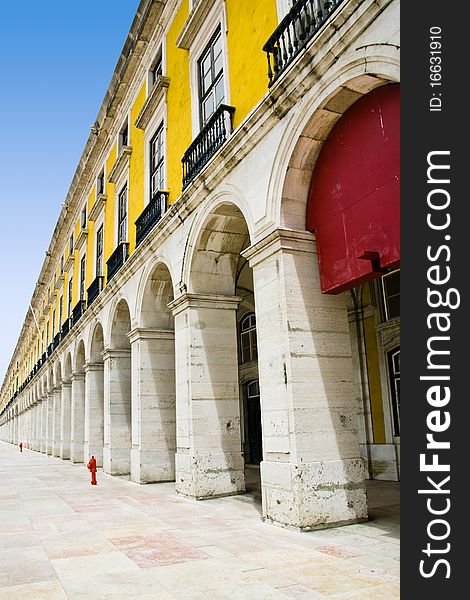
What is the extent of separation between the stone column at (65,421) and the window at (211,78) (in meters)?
18.5

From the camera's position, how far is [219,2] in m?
10.4

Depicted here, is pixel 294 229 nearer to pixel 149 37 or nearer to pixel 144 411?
pixel 144 411

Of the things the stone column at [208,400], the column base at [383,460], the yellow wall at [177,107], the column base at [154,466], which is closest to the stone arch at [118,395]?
the column base at [154,466]

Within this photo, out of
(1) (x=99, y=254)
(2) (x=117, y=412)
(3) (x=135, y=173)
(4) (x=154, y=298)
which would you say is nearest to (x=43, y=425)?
(1) (x=99, y=254)

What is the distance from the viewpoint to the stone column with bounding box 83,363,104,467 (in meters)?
19.9

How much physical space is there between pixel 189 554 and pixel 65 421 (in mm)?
22063

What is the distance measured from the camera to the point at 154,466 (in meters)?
13.5

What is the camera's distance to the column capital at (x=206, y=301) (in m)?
10.8

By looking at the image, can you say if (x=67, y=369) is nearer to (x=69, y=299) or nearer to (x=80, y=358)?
(x=80, y=358)

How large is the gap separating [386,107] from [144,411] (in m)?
9.59

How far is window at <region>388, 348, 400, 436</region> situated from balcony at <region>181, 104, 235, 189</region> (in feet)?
20.6

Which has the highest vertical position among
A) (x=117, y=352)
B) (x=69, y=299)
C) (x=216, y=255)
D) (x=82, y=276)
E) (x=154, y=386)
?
(x=82, y=276)

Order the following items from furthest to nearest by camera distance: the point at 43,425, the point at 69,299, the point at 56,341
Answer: the point at 43,425 < the point at 56,341 < the point at 69,299

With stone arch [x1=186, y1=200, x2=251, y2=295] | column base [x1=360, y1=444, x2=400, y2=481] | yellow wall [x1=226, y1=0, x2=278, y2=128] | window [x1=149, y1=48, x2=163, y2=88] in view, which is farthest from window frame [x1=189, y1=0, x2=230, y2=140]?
column base [x1=360, y1=444, x2=400, y2=481]
